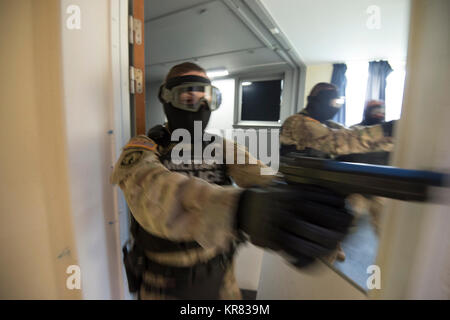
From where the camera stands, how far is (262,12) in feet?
3.78

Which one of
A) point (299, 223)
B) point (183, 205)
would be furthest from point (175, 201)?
point (299, 223)

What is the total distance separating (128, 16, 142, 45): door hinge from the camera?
0.54m

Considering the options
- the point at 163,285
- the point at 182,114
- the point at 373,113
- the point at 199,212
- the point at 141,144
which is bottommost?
the point at 163,285

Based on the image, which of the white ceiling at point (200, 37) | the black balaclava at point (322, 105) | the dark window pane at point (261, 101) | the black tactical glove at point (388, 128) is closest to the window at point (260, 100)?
the dark window pane at point (261, 101)

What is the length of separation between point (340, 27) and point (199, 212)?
71.4 inches

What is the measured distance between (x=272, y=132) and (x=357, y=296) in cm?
228

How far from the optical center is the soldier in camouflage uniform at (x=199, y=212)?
9.1 inches

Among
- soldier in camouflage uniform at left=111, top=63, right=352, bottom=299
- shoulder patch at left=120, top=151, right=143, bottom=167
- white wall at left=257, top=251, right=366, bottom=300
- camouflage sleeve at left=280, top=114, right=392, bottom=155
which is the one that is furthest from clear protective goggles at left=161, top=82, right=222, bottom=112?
camouflage sleeve at left=280, top=114, right=392, bottom=155

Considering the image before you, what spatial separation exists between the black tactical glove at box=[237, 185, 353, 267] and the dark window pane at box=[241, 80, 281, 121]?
2400mm

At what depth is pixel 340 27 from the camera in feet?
4.15

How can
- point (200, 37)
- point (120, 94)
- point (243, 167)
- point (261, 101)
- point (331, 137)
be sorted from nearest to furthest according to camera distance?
point (120, 94), point (243, 167), point (331, 137), point (200, 37), point (261, 101)

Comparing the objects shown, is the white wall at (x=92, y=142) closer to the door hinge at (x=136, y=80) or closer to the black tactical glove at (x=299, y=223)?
the door hinge at (x=136, y=80)

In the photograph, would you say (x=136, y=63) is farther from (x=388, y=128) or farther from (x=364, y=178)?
(x=388, y=128)

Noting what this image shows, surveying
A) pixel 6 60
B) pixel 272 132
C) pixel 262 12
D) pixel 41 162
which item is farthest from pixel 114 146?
pixel 272 132
